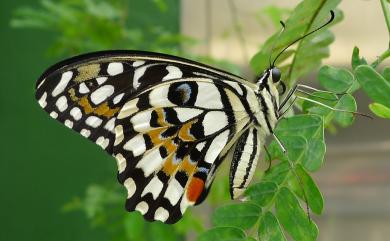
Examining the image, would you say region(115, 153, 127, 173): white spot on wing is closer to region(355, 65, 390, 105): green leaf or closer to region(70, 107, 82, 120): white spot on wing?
region(70, 107, 82, 120): white spot on wing


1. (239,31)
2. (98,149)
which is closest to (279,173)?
(239,31)

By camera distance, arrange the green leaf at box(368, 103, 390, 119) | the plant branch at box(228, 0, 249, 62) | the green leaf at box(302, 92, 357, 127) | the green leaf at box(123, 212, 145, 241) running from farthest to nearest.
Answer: the plant branch at box(228, 0, 249, 62), the green leaf at box(123, 212, 145, 241), the green leaf at box(302, 92, 357, 127), the green leaf at box(368, 103, 390, 119)

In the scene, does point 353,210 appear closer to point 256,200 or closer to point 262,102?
point 262,102

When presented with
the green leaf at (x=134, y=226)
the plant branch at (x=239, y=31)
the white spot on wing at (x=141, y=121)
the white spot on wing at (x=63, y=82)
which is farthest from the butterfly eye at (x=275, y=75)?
the plant branch at (x=239, y=31)

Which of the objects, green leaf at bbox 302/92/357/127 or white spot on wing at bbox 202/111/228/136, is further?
white spot on wing at bbox 202/111/228/136

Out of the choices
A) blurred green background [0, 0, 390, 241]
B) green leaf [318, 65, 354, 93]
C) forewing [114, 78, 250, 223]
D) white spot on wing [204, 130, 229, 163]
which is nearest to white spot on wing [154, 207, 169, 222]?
forewing [114, 78, 250, 223]

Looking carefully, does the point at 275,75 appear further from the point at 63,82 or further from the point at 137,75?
the point at 63,82

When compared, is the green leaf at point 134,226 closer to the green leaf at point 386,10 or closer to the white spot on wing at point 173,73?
the white spot on wing at point 173,73

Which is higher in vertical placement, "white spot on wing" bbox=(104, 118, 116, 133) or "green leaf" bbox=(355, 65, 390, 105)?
"white spot on wing" bbox=(104, 118, 116, 133)

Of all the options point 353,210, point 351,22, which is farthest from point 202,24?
point 353,210
